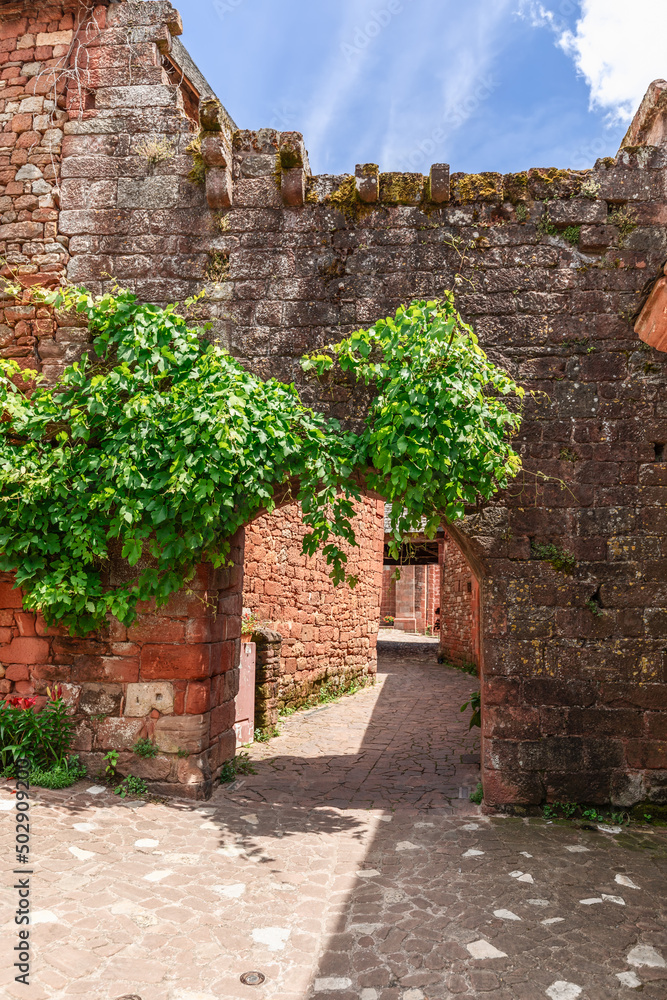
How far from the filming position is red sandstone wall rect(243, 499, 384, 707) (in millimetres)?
7781

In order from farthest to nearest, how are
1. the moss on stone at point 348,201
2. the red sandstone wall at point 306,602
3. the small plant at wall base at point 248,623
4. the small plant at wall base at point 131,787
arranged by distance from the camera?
the red sandstone wall at point 306,602 < the small plant at wall base at point 248,623 < the moss on stone at point 348,201 < the small plant at wall base at point 131,787

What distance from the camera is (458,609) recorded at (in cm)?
1418

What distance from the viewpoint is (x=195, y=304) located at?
201 inches

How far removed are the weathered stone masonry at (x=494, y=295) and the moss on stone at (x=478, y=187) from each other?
0.6 inches

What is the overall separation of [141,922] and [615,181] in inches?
213

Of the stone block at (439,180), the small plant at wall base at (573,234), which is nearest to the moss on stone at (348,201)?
the stone block at (439,180)

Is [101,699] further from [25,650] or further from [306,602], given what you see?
[306,602]

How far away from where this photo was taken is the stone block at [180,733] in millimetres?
4570

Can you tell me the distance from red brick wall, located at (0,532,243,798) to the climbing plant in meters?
0.23

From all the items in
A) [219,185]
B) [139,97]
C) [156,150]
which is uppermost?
[139,97]

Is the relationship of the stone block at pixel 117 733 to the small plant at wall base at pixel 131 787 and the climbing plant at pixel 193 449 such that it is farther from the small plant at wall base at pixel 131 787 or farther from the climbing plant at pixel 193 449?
the climbing plant at pixel 193 449

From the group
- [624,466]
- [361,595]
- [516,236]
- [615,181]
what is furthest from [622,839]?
[361,595]

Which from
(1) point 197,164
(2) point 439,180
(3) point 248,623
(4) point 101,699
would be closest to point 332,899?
(4) point 101,699

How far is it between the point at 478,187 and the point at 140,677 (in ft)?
14.4
